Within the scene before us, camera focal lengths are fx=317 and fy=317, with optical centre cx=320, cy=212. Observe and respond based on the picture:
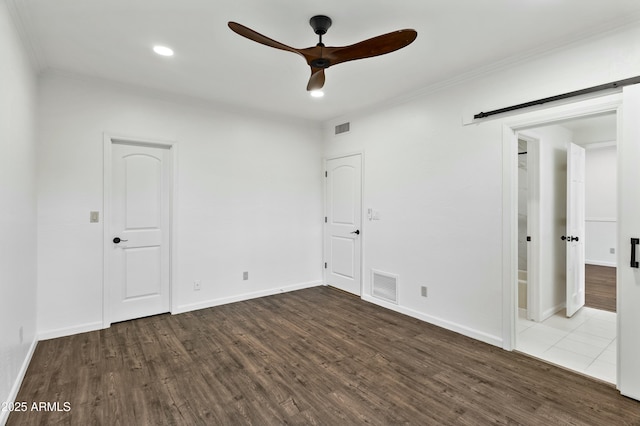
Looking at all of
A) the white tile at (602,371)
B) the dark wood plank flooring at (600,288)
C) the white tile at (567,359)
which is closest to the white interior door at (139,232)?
the white tile at (567,359)

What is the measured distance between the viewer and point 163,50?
282cm

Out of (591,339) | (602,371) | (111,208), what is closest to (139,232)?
(111,208)

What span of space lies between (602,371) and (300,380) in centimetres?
247

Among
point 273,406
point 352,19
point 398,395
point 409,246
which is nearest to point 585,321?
point 409,246

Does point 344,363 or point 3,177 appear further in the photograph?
point 344,363

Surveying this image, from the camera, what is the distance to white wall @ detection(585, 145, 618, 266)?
267 inches

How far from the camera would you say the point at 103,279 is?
3.49 meters

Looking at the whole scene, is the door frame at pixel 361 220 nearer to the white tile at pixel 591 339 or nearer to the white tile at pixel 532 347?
the white tile at pixel 532 347

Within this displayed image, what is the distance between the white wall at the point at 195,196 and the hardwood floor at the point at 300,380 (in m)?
0.64

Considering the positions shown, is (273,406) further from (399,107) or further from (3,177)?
(399,107)

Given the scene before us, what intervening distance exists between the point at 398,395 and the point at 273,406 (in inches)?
34.9

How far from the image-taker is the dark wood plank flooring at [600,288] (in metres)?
4.29

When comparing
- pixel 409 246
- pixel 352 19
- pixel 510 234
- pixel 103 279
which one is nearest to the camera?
pixel 352 19

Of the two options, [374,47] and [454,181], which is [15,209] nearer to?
[374,47]
